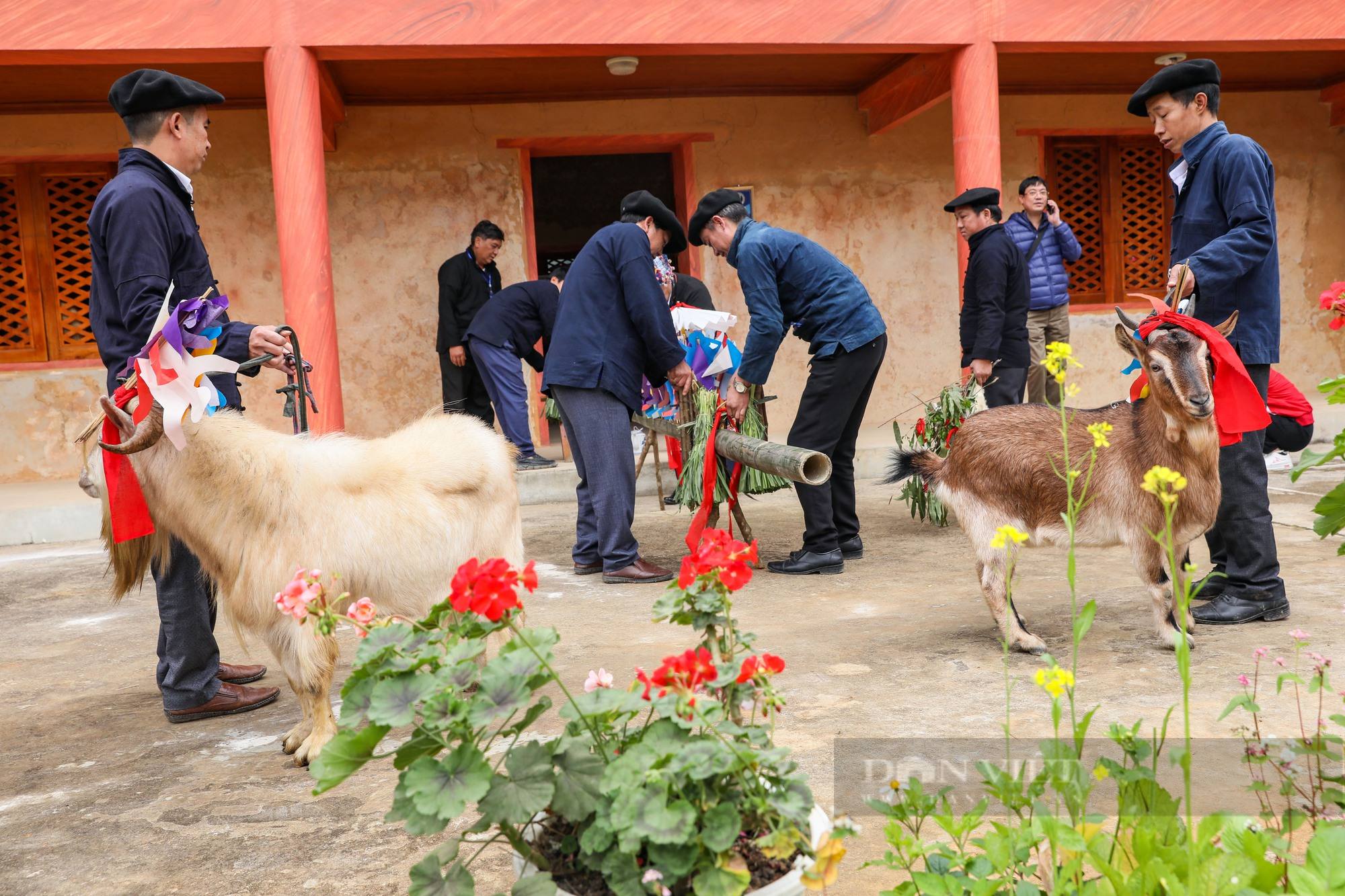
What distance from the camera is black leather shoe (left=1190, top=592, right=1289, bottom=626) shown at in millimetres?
4090

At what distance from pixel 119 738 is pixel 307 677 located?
91 centimetres

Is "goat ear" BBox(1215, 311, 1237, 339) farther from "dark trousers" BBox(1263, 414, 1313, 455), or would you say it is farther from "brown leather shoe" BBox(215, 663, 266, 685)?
"brown leather shoe" BBox(215, 663, 266, 685)

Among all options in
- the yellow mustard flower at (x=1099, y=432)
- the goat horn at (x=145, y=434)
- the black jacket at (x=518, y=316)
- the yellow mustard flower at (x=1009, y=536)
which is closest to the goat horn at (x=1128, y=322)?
the yellow mustard flower at (x=1099, y=432)

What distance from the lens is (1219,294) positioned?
4.17 metres

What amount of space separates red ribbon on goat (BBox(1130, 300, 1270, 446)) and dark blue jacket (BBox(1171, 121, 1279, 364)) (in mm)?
357

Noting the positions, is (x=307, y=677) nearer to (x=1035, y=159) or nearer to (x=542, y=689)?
(x=542, y=689)

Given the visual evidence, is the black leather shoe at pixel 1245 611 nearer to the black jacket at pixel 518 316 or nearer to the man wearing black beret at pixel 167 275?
the man wearing black beret at pixel 167 275

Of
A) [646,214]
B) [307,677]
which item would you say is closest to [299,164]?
[646,214]

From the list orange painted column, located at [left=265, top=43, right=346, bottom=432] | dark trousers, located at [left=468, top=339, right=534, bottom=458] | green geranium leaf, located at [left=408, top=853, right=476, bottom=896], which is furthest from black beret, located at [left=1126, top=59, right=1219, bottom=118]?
orange painted column, located at [left=265, top=43, right=346, bottom=432]

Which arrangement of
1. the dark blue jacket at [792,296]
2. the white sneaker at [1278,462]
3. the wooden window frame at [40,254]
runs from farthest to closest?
the wooden window frame at [40,254], the white sneaker at [1278,462], the dark blue jacket at [792,296]

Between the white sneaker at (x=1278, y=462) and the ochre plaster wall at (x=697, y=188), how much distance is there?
11.3 feet

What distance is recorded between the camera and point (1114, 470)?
151 inches

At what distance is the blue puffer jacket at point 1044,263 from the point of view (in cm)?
818

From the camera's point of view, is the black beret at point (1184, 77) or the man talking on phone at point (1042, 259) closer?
the black beret at point (1184, 77)
